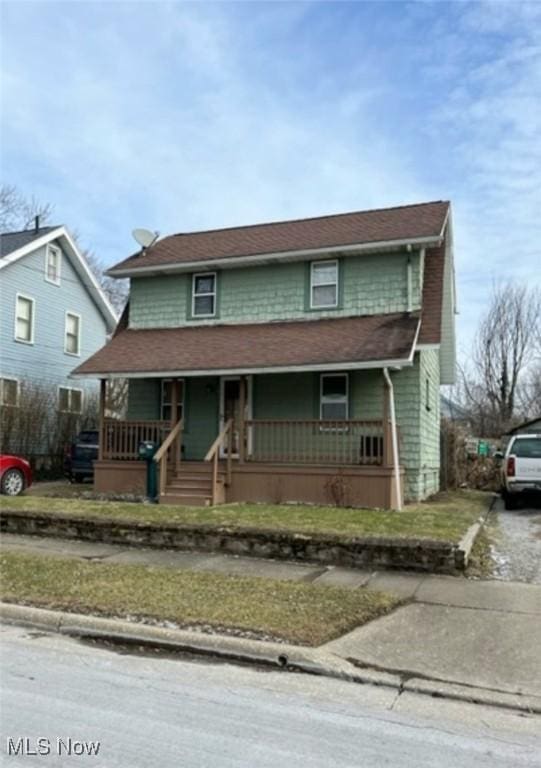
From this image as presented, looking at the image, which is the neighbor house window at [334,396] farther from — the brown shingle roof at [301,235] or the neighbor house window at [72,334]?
the neighbor house window at [72,334]

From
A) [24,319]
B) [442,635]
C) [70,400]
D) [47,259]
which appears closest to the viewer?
[442,635]

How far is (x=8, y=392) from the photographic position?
21.1m

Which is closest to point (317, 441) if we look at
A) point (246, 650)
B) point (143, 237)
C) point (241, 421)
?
point (241, 421)

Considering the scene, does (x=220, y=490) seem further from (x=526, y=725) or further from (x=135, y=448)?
(x=526, y=725)

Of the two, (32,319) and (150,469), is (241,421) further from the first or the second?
(32,319)

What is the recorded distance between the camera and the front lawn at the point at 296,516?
9.20 metres

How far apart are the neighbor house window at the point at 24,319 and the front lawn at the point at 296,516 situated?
11.7 meters

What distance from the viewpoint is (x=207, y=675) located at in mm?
4762

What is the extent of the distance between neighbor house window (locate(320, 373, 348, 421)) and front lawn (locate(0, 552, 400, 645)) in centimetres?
746

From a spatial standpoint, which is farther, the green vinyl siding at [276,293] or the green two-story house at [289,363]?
the green vinyl siding at [276,293]

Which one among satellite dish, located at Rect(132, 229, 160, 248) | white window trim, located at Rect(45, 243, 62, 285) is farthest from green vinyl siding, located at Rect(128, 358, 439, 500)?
white window trim, located at Rect(45, 243, 62, 285)

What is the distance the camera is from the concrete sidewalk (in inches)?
179

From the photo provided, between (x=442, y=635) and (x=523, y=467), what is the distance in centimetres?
919

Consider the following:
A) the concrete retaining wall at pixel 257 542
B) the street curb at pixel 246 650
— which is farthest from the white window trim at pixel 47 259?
the street curb at pixel 246 650
